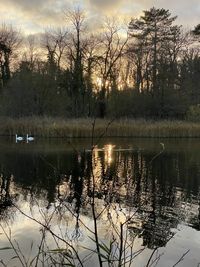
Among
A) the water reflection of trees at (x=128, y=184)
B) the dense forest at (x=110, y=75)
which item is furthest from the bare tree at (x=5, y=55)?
the water reflection of trees at (x=128, y=184)

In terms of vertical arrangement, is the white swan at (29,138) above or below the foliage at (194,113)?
below

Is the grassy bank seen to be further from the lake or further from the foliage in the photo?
the lake

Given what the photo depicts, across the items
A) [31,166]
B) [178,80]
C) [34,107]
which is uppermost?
[178,80]

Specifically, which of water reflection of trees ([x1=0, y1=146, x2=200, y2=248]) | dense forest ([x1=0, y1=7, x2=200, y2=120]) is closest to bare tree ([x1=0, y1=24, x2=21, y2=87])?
dense forest ([x1=0, y1=7, x2=200, y2=120])

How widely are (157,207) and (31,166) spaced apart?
8.63 meters

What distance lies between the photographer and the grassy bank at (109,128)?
31.8 m

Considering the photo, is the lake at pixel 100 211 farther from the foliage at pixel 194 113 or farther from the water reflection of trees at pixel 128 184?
the foliage at pixel 194 113

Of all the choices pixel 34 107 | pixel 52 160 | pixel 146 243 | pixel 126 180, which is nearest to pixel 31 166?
pixel 52 160

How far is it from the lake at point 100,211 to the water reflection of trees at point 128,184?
21mm

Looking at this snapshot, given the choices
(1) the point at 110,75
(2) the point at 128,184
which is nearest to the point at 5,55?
(1) the point at 110,75

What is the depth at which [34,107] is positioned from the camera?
38.8 m

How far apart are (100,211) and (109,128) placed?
2323 cm

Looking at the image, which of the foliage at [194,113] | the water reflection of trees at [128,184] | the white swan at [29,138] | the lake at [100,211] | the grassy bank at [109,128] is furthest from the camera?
the foliage at [194,113]

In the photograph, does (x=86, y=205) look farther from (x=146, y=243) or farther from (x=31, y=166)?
(x=31, y=166)
